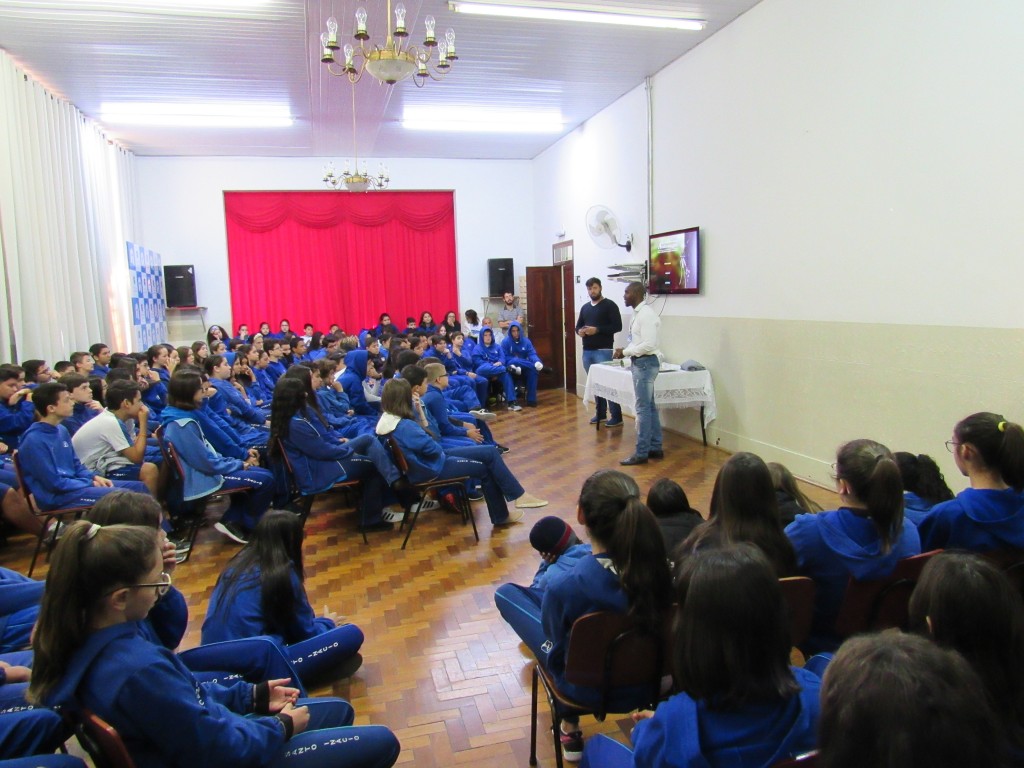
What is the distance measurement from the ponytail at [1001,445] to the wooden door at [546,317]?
8127mm

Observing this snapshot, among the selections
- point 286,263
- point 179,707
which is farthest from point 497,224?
point 179,707

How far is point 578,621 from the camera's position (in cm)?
170

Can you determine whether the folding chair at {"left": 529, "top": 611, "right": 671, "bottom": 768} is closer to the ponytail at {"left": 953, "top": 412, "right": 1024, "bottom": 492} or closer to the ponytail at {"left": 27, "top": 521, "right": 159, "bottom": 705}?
the ponytail at {"left": 27, "top": 521, "right": 159, "bottom": 705}

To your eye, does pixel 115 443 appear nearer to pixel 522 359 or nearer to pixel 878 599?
pixel 878 599

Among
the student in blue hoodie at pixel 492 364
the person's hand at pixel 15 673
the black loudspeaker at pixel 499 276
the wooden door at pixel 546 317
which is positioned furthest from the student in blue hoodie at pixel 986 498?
the black loudspeaker at pixel 499 276

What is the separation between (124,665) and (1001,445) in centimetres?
245

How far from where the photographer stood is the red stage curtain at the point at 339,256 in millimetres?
11391

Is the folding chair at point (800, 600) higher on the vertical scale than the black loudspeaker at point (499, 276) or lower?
lower

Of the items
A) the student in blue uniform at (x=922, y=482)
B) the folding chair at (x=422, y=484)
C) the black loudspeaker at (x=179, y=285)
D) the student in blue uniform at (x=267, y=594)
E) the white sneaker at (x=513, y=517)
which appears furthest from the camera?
the black loudspeaker at (x=179, y=285)

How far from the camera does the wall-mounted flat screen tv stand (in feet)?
21.8

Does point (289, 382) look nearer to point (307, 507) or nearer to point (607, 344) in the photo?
point (307, 507)

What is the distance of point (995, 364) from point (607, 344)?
14.5 feet

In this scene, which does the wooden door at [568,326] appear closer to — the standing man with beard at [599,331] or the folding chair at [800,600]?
the standing man with beard at [599,331]

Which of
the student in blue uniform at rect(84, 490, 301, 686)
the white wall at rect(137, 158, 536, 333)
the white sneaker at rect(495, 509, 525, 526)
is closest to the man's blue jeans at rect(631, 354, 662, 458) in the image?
the white sneaker at rect(495, 509, 525, 526)
